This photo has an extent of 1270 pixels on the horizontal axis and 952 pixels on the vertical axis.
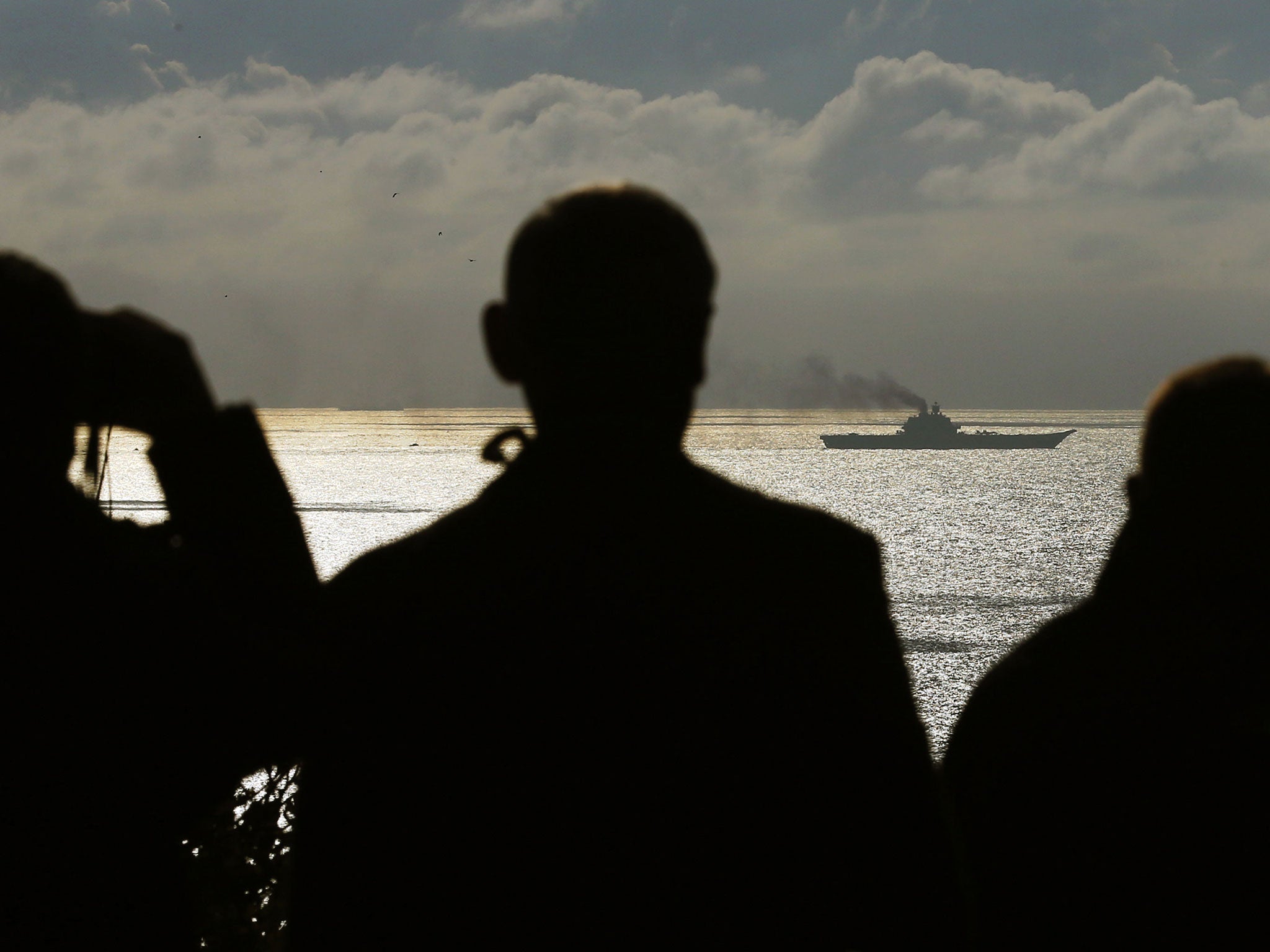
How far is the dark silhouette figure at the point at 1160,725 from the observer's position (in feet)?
6.02

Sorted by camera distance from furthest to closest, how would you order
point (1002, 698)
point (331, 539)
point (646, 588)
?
1. point (331, 539)
2. point (1002, 698)
3. point (646, 588)

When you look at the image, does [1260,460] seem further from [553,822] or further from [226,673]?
[226,673]

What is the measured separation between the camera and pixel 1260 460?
71.4 inches

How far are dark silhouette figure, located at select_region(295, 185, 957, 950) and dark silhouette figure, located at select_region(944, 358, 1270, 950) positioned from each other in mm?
633

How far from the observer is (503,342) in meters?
1.52

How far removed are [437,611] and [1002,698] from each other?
1.16 m

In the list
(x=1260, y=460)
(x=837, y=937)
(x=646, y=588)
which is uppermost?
(x=1260, y=460)

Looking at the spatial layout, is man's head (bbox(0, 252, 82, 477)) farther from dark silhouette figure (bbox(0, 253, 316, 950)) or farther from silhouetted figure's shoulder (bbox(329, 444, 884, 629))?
A: silhouetted figure's shoulder (bbox(329, 444, 884, 629))

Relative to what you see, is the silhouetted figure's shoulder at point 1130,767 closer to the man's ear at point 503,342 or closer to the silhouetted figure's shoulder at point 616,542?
the silhouetted figure's shoulder at point 616,542

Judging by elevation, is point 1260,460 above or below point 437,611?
above

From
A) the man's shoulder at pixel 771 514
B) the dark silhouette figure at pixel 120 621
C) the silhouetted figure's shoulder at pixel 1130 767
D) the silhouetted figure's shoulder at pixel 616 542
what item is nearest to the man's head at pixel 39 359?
the dark silhouette figure at pixel 120 621

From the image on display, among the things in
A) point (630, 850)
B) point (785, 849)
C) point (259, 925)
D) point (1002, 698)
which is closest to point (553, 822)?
point (630, 850)

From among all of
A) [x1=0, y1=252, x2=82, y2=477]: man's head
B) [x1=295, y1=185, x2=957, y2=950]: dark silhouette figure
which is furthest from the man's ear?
[x1=0, y1=252, x2=82, y2=477]: man's head

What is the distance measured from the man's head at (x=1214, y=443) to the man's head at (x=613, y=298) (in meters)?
0.89
